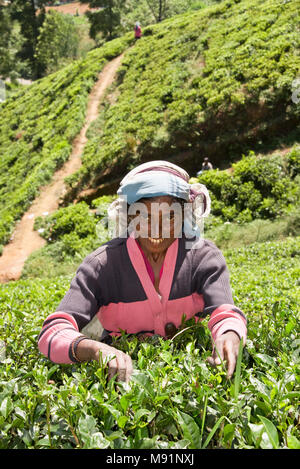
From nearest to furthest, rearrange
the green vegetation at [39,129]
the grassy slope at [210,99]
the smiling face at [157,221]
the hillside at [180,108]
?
the smiling face at [157,221] → the grassy slope at [210,99] → the hillside at [180,108] → the green vegetation at [39,129]

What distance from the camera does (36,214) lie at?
14.4 metres

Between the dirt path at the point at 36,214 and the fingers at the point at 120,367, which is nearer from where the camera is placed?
the fingers at the point at 120,367

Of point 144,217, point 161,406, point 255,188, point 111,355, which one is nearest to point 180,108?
point 255,188

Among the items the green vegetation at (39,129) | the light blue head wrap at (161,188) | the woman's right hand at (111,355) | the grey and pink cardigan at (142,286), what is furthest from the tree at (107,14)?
the woman's right hand at (111,355)

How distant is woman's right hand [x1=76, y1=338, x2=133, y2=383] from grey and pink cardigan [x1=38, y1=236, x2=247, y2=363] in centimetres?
34

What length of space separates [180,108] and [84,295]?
1418cm

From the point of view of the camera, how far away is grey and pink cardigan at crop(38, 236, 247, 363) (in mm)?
1898

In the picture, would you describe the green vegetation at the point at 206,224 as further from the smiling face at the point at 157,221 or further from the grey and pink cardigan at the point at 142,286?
the smiling face at the point at 157,221

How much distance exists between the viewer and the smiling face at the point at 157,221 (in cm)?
197

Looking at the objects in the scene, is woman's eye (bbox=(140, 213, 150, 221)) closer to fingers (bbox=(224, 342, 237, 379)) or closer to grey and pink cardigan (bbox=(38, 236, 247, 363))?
grey and pink cardigan (bbox=(38, 236, 247, 363))

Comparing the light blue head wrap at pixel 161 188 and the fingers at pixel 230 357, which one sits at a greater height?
the light blue head wrap at pixel 161 188

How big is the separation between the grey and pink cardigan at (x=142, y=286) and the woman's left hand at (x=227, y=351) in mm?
303

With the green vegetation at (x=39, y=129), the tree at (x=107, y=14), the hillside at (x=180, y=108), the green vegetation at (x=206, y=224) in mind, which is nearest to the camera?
the green vegetation at (x=206, y=224)

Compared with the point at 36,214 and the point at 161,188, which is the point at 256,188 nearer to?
the point at 36,214
